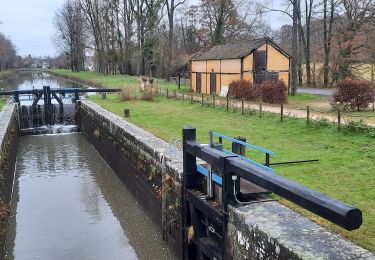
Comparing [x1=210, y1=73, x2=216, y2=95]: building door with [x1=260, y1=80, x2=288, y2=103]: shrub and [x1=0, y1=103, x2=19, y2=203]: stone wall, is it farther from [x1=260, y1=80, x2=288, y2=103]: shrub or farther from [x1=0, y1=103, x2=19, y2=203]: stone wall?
[x1=0, y1=103, x2=19, y2=203]: stone wall

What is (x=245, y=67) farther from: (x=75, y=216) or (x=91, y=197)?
(x=75, y=216)

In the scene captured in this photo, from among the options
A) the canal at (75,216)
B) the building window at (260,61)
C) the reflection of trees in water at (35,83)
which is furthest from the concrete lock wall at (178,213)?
the reflection of trees in water at (35,83)

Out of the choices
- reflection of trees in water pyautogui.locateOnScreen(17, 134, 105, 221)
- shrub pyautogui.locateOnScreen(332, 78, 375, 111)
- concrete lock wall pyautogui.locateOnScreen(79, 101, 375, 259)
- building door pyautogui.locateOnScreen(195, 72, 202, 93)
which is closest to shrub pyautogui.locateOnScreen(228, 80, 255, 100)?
building door pyautogui.locateOnScreen(195, 72, 202, 93)

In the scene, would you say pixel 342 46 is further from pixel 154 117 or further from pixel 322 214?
pixel 322 214

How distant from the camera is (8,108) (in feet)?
67.3

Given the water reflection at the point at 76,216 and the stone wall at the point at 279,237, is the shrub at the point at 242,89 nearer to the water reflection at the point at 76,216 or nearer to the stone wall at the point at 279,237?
the water reflection at the point at 76,216

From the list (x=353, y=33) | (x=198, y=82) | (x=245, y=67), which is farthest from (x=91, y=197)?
(x=353, y=33)

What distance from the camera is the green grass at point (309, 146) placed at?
619 cm

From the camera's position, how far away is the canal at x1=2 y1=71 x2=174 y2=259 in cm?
863

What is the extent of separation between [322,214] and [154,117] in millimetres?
13635

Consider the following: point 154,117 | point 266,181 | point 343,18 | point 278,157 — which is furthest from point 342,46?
point 266,181

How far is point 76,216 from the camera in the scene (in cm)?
1045

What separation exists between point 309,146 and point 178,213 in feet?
13.6

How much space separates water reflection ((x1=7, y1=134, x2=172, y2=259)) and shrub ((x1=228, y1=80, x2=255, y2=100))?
8930 mm
